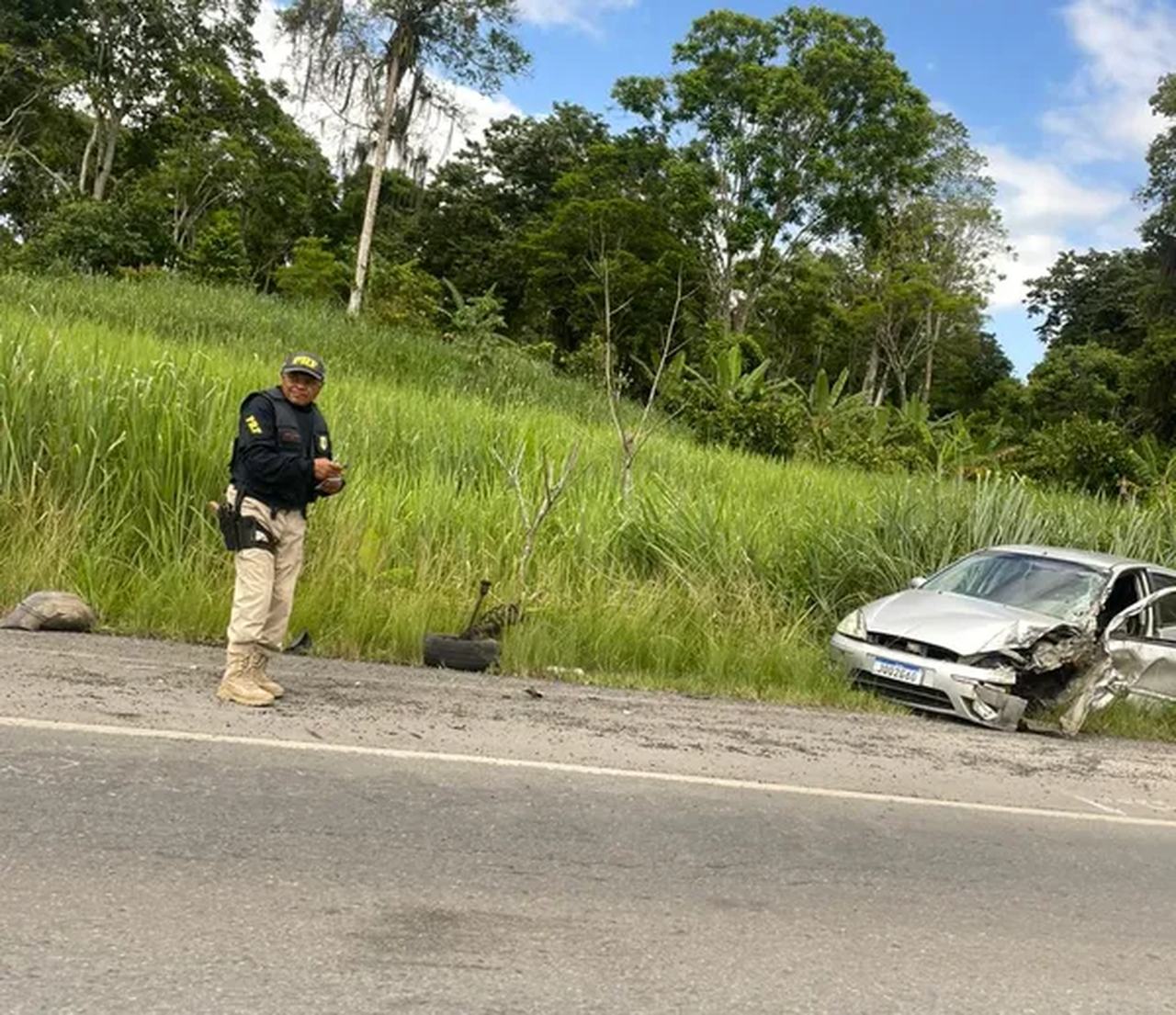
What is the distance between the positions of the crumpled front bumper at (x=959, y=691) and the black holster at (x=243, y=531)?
199 inches

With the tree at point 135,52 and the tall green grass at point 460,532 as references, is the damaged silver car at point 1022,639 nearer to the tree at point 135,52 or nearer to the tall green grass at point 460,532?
the tall green grass at point 460,532

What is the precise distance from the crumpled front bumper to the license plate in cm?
1

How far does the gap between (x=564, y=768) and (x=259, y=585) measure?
2.03 meters

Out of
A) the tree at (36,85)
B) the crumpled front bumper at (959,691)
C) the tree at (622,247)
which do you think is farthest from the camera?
the tree at (622,247)

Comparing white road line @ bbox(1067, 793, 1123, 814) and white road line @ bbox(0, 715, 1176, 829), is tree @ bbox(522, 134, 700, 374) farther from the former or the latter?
white road line @ bbox(0, 715, 1176, 829)

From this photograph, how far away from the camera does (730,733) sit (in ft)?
23.0

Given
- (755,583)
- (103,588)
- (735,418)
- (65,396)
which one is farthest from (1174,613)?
(735,418)

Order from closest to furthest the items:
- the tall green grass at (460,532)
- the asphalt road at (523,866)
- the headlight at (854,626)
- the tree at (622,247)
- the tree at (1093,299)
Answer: the asphalt road at (523,866) → the tall green grass at (460,532) → the headlight at (854,626) → the tree at (622,247) → the tree at (1093,299)

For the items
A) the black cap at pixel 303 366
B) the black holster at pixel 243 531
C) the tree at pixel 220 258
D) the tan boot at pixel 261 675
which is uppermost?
the tree at pixel 220 258

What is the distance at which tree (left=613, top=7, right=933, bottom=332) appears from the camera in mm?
35219

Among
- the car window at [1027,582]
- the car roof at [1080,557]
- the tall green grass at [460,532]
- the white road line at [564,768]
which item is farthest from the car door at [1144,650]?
the white road line at [564,768]

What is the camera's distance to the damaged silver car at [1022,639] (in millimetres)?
8555

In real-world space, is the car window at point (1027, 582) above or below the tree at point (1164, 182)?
below

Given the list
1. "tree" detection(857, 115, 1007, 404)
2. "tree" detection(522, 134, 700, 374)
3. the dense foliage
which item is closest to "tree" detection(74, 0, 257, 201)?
the dense foliage
